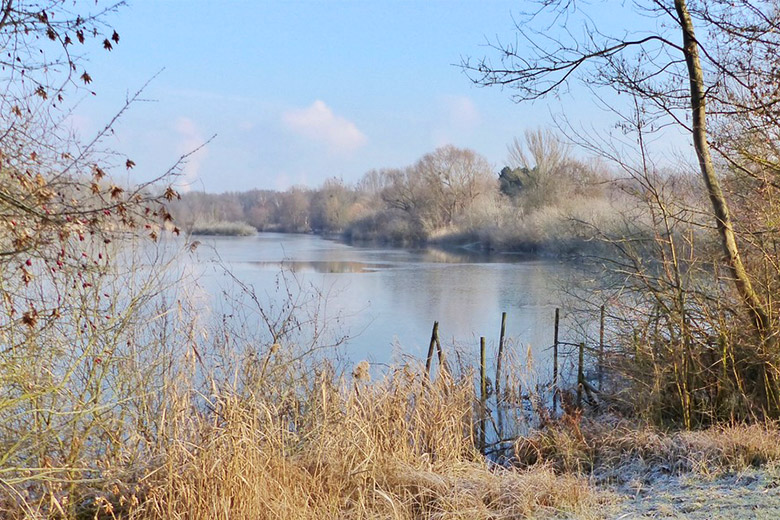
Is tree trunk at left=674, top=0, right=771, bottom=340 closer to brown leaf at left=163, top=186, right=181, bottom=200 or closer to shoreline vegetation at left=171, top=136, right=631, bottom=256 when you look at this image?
brown leaf at left=163, top=186, right=181, bottom=200

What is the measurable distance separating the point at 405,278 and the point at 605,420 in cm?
1251

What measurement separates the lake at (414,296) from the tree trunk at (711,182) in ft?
6.92

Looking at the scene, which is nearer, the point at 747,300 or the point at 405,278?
the point at 747,300

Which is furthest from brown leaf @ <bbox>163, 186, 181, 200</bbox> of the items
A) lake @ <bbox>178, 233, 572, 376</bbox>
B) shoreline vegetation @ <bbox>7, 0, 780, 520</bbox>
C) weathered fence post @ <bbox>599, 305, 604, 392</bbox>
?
weathered fence post @ <bbox>599, 305, 604, 392</bbox>

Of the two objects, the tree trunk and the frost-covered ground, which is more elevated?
the tree trunk

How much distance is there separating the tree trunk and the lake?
2109mm

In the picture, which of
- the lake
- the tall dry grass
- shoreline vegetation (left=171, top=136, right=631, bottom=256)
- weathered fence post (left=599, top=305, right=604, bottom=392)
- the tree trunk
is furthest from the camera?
shoreline vegetation (left=171, top=136, right=631, bottom=256)

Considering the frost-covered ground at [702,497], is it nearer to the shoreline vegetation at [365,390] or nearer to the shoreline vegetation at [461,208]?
the shoreline vegetation at [365,390]

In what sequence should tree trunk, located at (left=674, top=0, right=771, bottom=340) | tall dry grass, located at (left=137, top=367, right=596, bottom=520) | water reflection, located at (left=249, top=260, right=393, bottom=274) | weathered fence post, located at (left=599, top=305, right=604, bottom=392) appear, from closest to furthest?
tall dry grass, located at (left=137, top=367, right=596, bottom=520), tree trunk, located at (left=674, top=0, right=771, bottom=340), weathered fence post, located at (left=599, top=305, right=604, bottom=392), water reflection, located at (left=249, top=260, right=393, bottom=274)

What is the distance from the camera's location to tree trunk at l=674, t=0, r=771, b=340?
4.96 m

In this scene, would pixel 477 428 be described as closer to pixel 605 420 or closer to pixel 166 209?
pixel 605 420

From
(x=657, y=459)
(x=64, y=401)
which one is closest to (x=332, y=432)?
(x=64, y=401)

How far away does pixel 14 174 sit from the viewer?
12.7ft

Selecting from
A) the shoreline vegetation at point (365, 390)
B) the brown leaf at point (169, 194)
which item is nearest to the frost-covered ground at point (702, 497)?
the shoreline vegetation at point (365, 390)
